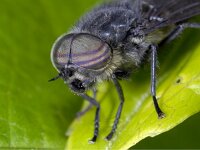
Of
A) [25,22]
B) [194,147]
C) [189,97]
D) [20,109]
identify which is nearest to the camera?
[189,97]

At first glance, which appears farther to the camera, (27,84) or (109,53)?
(27,84)

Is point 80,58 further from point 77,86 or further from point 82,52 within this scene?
point 77,86

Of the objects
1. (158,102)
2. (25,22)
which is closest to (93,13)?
(25,22)

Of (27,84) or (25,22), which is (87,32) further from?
(25,22)

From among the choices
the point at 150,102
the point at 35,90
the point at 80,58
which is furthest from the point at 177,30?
the point at 35,90

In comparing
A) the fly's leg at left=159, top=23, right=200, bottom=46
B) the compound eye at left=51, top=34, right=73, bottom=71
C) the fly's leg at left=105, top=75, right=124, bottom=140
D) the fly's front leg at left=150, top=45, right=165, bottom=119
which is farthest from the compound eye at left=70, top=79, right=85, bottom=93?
the fly's leg at left=159, top=23, right=200, bottom=46

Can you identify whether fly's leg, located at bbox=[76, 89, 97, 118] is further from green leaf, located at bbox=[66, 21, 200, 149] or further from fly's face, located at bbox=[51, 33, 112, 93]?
fly's face, located at bbox=[51, 33, 112, 93]

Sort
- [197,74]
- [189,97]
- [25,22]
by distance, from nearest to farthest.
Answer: [189,97] → [197,74] → [25,22]
